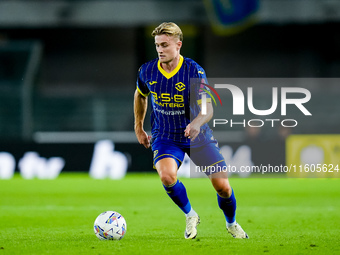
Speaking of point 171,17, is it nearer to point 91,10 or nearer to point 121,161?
point 91,10

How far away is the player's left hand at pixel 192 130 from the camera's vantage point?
586 centimetres

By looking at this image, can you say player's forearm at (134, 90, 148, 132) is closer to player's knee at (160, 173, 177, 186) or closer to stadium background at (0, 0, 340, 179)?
player's knee at (160, 173, 177, 186)

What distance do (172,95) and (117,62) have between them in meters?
16.9

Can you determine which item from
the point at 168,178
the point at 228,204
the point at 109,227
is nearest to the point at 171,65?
the point at 168,178

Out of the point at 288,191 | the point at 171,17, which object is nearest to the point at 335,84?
the point at 171,17

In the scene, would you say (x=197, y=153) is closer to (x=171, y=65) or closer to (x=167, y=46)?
(x=171, y=65)

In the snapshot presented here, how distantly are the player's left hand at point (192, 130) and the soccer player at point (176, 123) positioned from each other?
6cm

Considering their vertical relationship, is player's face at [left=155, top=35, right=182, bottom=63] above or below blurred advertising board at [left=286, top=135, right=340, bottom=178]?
above

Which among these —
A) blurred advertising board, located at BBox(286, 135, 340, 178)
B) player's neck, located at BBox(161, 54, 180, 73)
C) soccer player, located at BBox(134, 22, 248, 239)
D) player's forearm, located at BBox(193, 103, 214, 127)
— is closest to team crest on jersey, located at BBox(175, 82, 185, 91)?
soccer player, located at BBox(134, 22, 248, 239)

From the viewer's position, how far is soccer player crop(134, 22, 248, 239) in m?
6.05

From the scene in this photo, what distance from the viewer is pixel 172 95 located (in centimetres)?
615

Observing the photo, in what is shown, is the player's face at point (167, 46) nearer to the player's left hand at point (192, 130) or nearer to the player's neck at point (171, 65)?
the player's neck at point (171, 65)

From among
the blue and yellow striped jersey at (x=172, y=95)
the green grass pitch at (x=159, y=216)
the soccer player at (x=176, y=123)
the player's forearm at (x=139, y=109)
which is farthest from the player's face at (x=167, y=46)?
the green grass pitch at (x=159, y=216)

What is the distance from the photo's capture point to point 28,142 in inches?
620
